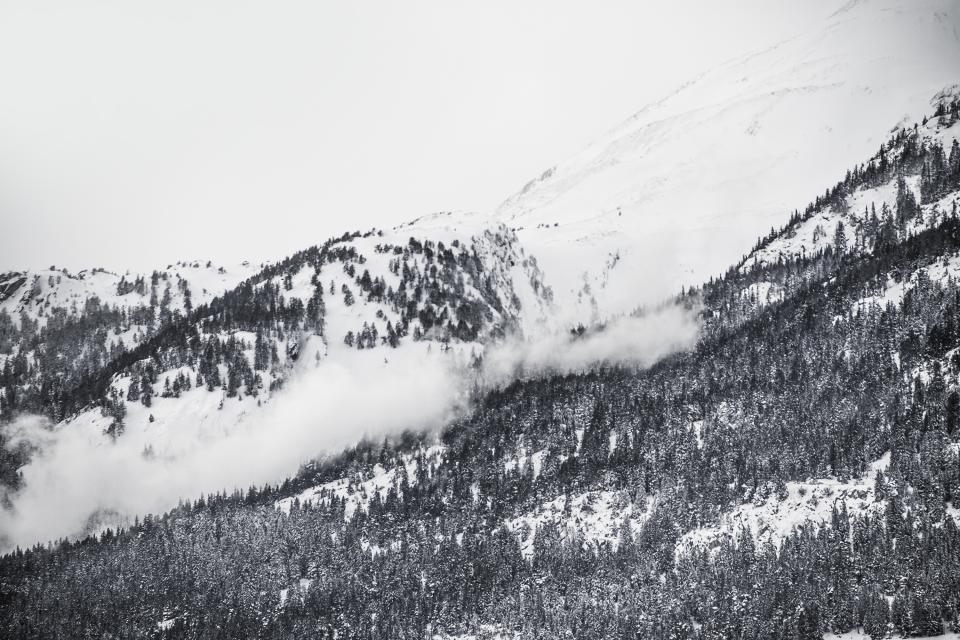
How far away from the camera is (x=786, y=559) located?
193 m

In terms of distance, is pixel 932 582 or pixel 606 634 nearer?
pixel 932 582

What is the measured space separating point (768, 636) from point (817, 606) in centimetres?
1162

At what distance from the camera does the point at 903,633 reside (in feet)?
537

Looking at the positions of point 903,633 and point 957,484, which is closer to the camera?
point 903,633

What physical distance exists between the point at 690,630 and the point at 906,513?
54.6m

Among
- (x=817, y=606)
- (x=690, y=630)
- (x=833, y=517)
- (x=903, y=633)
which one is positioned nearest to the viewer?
(x=903, y=633)

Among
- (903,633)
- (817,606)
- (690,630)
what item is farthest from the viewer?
(690,630)

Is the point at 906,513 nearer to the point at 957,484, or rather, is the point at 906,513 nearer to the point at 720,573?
the point at 957,484

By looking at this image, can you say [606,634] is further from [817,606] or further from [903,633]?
[903,633]

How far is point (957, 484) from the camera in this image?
7633 inches

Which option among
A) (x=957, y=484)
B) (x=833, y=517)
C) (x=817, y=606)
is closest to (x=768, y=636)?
(x=817, y=606)

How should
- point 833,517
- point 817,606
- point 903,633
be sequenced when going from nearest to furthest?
point 903,633 → point 817,606 → point 833,517

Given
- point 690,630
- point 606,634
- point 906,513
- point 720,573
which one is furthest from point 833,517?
point 606,634

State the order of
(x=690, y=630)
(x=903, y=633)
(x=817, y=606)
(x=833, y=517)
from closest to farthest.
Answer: (x=903, y=633)
(x=817, y=606)
(x=690, y=630)
(x=833, y=517)
